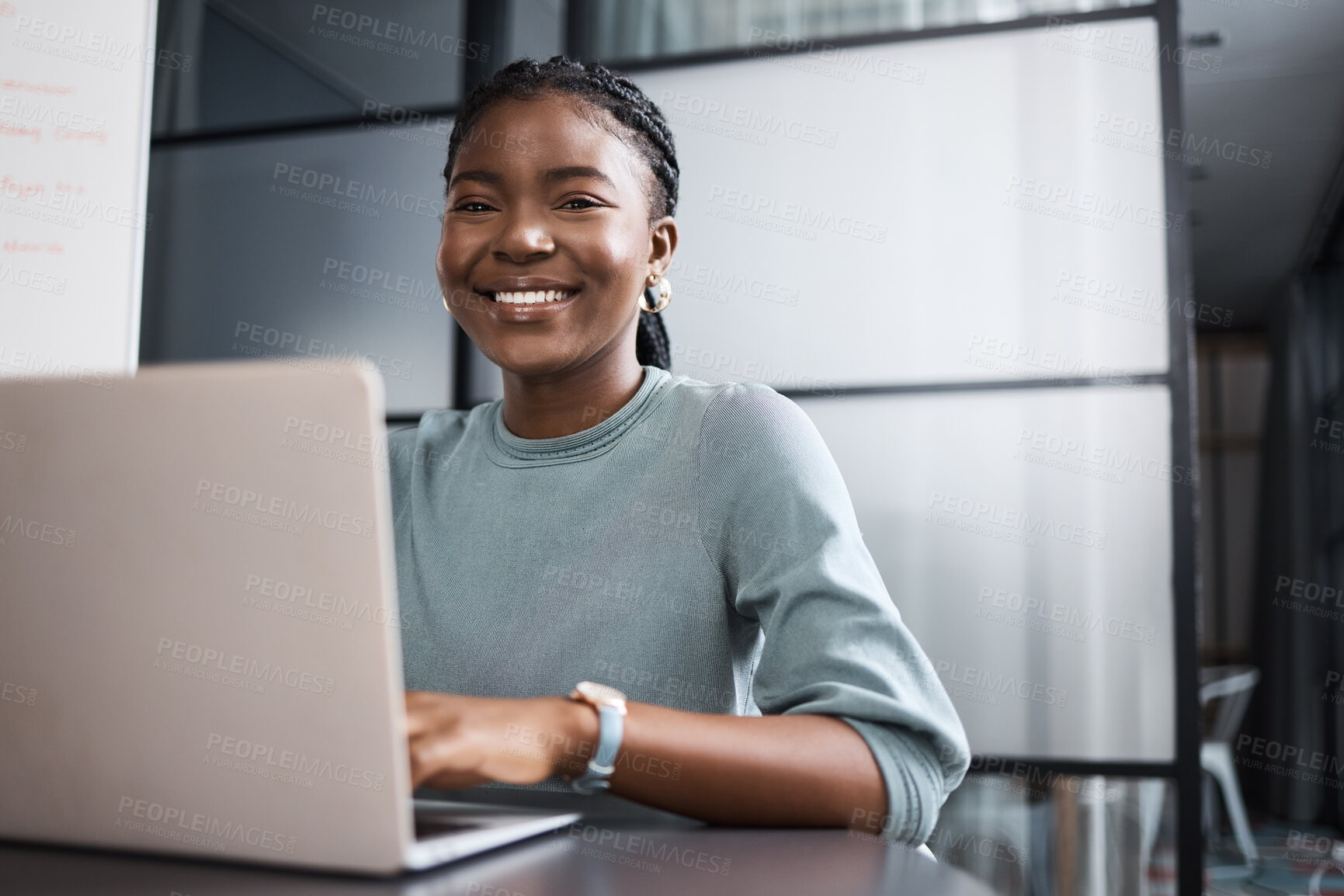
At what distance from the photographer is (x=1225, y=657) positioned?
721cm

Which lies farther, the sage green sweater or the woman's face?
the woman's face

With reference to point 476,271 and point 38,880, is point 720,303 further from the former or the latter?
point 38,880

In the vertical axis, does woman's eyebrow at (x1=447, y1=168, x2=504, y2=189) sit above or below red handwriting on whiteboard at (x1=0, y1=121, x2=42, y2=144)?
below

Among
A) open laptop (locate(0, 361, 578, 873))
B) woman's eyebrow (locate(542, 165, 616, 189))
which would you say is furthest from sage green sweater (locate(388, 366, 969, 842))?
open laptop (locate(0, 361, 578, 873))

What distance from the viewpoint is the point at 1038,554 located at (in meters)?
2.33

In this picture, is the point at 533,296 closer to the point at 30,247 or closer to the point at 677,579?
the point at 677,579

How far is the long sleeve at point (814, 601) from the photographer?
0.85m

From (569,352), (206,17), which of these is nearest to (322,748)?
(569,352)

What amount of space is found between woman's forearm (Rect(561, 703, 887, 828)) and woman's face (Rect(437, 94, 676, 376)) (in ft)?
1.80

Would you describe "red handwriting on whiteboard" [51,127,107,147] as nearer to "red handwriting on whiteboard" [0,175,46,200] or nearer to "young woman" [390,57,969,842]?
"red handwriting on whiteboard" [0,175,46,200]

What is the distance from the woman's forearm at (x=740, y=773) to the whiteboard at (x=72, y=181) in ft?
4.81

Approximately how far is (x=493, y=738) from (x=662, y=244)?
0.82 m

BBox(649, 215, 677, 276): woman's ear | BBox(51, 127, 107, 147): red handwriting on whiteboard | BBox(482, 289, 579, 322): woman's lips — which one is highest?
BBox(51, 127, 107, 147): red handwriting on whiteboard

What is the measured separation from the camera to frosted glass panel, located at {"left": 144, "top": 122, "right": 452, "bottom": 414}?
2.95 metres
